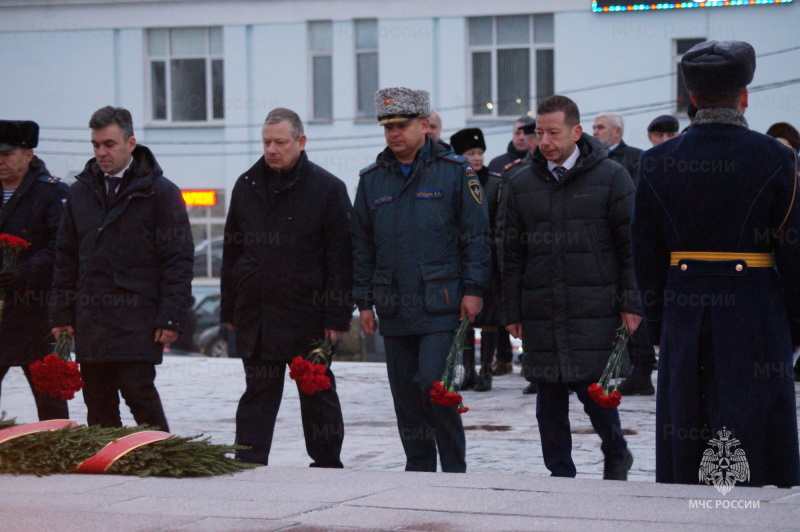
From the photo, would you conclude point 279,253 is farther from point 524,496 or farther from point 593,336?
point 524,496

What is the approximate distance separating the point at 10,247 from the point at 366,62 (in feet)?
69.0

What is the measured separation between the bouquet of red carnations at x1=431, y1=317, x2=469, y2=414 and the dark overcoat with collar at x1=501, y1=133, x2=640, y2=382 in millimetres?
358

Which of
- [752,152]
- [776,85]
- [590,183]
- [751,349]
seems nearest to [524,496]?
[751,349]

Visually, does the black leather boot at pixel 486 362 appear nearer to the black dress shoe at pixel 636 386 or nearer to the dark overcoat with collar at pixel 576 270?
the black dress shoe at pixel 636 386

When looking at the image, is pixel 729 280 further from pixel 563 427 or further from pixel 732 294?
pixel 563 427

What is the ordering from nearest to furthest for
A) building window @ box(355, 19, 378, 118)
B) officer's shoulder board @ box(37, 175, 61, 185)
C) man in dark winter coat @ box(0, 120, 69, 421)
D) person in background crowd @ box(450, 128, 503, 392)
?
man in dark winter coat @ box(0, 120, 69, 421)
officer's shoulder board @ box(37, 175, 61, 185)
person in background crowd @ box(450, 128, 503, 392)
building window @ box(355, 19, 378, 118)

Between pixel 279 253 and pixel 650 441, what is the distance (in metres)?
2.62

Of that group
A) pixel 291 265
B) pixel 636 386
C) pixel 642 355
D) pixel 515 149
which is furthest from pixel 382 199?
pixel 515 149

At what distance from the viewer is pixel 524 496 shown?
14.6 ft

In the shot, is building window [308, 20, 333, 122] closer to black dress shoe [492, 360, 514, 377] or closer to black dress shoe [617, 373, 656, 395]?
black dress shoe [492, 360, 514, 377]

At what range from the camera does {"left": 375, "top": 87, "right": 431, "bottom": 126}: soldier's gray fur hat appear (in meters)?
6.15

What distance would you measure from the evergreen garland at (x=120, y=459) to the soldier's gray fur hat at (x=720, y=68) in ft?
7.86

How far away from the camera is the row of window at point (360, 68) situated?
87.3 feet

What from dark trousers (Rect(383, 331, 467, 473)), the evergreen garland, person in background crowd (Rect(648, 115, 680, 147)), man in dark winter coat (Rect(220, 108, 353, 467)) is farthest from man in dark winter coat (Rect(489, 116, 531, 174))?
the evergreen garland
